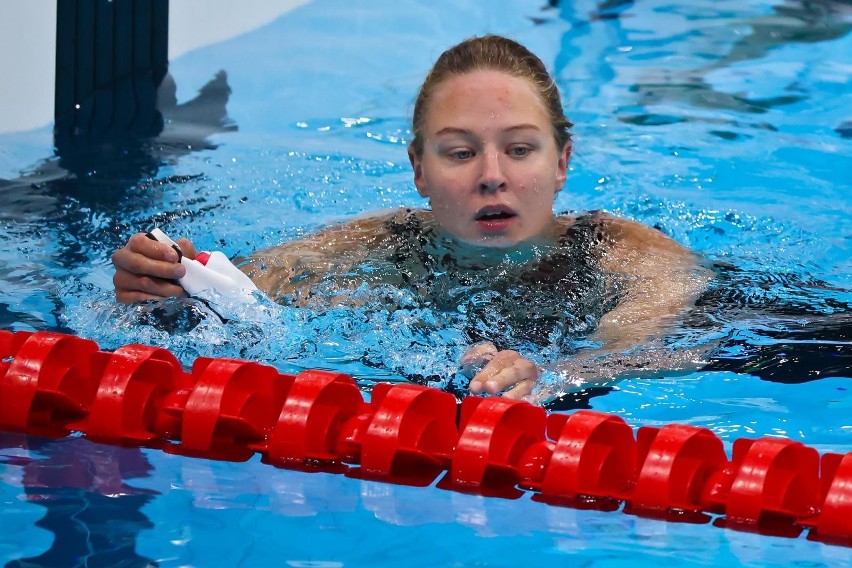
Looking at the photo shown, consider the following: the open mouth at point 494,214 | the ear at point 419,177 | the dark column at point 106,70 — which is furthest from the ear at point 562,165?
the dark column at point 106,70

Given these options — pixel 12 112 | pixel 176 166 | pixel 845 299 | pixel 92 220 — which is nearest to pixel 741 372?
pixel 845 299

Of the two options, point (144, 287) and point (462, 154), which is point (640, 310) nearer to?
point (462, 154)

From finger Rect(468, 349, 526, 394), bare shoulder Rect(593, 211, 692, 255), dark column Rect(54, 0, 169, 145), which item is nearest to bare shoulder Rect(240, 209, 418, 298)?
bare shoulder Rect(593, 211, 692, 255)

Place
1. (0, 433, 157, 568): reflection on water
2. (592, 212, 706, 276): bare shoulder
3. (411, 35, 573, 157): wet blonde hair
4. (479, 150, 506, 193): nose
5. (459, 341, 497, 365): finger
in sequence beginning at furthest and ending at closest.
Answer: (592, 212, 706, 276): bare shoulder, (411, 35, 573, 157): wet blonde hair, (479, 150, 506, 193): nose, (459, 341, 497, 365): finger, (0, 433, 157, 568): reflection on water

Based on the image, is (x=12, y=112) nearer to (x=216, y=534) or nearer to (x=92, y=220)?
(x=92, y=220)

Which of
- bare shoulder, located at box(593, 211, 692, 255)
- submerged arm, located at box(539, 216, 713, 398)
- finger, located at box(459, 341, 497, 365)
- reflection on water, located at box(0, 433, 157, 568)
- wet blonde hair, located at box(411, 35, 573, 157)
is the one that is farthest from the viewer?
bare shoulder, located at box(593, 211, 692, 255)

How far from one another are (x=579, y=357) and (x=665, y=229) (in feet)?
4.85

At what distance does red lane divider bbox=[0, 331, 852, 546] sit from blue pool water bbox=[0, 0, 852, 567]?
0.05 meters

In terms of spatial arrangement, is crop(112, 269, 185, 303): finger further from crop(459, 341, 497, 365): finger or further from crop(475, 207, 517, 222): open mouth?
crop(475, 207, 517, 222): open mouth

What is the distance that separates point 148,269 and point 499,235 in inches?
33.5

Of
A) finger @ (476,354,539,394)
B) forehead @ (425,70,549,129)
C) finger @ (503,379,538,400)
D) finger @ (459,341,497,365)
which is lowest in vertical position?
finger @ (503,379,538,400)

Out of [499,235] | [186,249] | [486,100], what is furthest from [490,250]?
[186,249]

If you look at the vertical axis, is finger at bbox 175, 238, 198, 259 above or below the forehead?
below

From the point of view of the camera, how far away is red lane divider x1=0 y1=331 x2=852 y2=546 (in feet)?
6.02
